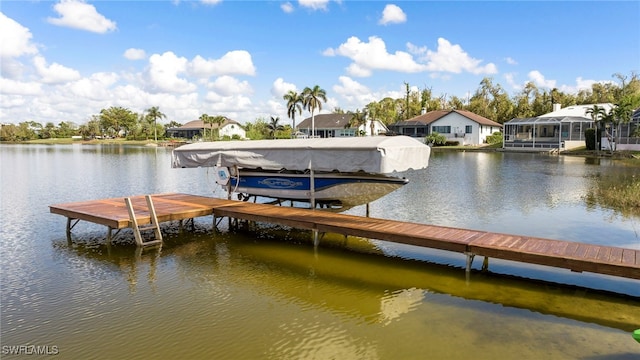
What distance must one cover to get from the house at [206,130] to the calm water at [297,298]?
86468 mm

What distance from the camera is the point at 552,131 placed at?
57.8 m

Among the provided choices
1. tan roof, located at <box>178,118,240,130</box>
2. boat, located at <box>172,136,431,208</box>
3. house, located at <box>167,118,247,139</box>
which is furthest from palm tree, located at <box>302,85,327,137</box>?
boat, located at <box>172,136,431,208</box>

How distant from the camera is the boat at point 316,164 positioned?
11297 mm

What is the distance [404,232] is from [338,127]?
70.0 metres

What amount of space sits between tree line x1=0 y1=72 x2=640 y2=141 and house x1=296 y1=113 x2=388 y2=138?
1456 mm

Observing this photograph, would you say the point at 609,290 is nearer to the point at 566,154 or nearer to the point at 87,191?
the point at 87,191

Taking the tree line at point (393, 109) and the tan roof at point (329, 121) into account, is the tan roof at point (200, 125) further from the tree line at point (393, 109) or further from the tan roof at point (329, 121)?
the tan roof at point (329, 121)

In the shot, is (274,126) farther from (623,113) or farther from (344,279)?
(344,279)

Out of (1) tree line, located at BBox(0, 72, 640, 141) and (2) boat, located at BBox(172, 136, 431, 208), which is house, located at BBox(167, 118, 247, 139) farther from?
(2) boat, located at BBox(172, 136, 431, 208)

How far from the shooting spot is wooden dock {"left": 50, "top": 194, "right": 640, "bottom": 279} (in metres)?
7.70

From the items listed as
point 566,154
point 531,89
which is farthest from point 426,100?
point 566,154

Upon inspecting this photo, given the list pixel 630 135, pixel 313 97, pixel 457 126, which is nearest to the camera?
pixel 630 135

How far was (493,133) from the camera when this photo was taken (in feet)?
218

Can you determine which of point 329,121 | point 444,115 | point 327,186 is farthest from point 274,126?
point 327,186
